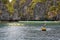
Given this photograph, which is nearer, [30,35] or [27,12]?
[30,35]

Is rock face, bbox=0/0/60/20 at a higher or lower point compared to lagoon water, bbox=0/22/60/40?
lower

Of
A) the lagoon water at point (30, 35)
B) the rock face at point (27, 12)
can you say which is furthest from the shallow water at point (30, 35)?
the rock face at point (27, 12)

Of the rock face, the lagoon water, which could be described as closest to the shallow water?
the lagoon water

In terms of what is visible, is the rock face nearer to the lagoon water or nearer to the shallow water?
the lagoon water

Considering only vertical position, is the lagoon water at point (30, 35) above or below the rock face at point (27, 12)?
above

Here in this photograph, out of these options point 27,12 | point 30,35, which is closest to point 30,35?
point 30,35

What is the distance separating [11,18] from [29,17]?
966 centimetres

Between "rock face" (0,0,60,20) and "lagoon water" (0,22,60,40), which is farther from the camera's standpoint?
"rock face" (0,0,60,20)

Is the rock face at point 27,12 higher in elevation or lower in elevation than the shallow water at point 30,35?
lower

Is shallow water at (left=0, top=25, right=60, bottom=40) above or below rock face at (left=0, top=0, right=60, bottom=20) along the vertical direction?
above

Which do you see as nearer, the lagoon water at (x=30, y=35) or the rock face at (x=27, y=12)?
the lagoon water at (x=30, y=35)

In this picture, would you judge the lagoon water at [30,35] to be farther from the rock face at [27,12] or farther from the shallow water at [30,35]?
the rock face at [27,12]

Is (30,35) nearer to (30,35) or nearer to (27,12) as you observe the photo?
(30,35)

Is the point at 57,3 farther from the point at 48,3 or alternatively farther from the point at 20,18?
the point at 20,18
